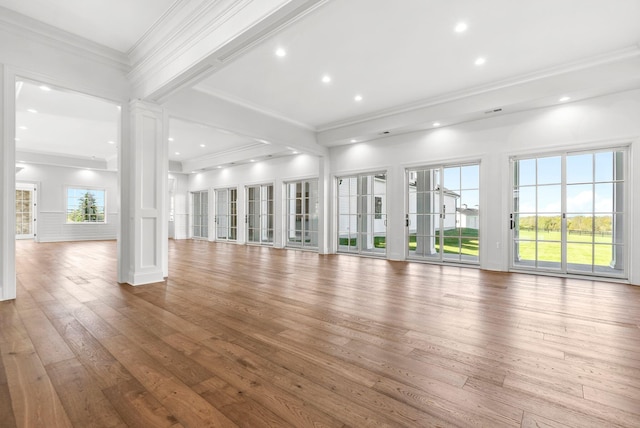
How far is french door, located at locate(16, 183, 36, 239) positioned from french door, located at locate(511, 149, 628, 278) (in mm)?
15642

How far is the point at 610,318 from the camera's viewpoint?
2.89 meters

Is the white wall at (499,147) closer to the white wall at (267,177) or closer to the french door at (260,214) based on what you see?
the white wall at (267,177)

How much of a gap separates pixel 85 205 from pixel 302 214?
8.88 meters

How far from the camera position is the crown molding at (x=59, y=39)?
10.5 feet

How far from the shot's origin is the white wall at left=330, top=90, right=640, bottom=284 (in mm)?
4461

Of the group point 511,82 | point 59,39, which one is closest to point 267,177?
point 59,39

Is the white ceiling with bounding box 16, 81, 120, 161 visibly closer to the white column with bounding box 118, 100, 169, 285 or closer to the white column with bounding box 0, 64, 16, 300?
the white column with bounding box 0, 64, 16, 300

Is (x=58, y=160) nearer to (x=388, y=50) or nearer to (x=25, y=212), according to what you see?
(x=25, y=212)

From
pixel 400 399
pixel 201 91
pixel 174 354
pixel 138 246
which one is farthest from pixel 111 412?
pixel 201 91

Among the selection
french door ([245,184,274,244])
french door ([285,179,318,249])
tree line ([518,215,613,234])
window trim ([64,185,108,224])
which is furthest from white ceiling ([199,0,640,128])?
window trim ([64,185,108,224])

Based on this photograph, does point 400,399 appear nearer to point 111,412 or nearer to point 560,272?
point 111,412

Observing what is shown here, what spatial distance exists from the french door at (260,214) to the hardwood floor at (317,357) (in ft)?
19.8

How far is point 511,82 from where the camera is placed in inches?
188

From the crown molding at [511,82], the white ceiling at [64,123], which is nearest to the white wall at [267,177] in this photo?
the crown molding at [511,82]
